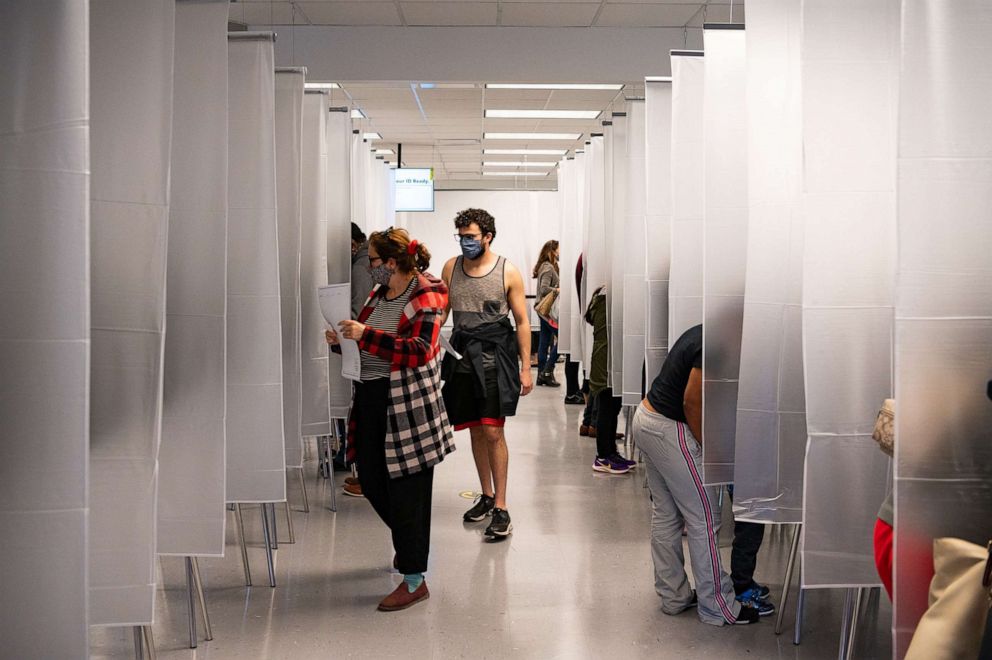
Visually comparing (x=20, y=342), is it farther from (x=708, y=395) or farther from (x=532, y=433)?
(x=532, y=433)

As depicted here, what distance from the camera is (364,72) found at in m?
7.61

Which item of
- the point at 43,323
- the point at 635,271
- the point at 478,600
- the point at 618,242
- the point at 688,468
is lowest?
the point at 478,600

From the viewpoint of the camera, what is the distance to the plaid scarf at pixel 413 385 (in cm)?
399

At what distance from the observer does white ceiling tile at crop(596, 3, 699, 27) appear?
704 cm

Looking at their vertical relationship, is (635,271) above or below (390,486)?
above

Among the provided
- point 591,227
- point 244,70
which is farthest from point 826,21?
point 591,227

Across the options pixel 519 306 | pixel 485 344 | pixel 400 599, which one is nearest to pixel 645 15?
pixel 519 306

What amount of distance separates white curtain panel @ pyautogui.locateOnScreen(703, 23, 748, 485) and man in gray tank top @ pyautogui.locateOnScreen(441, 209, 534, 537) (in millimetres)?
1348

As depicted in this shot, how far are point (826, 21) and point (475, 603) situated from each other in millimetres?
2520

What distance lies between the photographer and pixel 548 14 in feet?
23.8

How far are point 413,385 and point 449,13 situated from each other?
13.3ft

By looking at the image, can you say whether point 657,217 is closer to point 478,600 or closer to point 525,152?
point 478,600

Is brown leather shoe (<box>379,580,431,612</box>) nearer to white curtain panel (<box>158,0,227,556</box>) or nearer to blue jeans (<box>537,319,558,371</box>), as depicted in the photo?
white curtain panel (<box>158,0,227,556</box>)

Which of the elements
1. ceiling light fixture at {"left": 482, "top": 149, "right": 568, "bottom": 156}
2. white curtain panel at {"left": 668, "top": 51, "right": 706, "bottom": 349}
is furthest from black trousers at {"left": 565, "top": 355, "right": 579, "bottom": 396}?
ceiling light fixture at {"left": 482, "top": 149, "right": 568, "bottom": 156}
